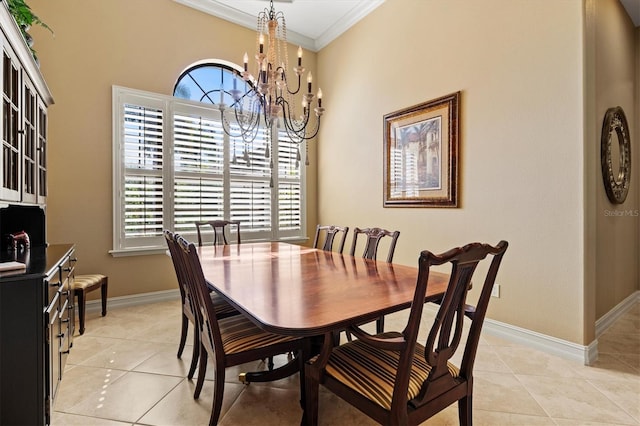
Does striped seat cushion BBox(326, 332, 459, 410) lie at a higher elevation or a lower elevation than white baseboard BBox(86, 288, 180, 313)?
higher

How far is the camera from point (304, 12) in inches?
166

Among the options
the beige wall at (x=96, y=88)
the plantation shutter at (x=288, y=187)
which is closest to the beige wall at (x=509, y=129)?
the plantation shutter at (x=288, y=187)

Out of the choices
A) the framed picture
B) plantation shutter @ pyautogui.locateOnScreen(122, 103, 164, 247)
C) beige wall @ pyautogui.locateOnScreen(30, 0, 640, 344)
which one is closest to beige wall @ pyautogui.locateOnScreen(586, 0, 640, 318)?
beige wall @ pyautogui.locateOnScreen(30, 0, 640, 344)

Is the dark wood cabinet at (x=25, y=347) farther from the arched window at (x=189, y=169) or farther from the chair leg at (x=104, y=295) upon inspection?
the arched window at (x=189, y=169)

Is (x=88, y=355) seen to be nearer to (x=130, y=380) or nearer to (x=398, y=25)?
(x=130, y=380)

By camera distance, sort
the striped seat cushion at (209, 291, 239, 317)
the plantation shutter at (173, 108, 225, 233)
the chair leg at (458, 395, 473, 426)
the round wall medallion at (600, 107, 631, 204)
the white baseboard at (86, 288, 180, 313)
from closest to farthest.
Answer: the chair leg at (458, 395, 473, 426) < the striped seat cushion at (209, 291, 239, 317) < the round wall medallion at (600, 107, 631, 204) < the white baseboard at (86, 288, 180, 313) < the plantation shutter at (173, 108, 225, 233)

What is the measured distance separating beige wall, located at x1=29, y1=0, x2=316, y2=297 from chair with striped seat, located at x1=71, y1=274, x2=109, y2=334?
299 mm

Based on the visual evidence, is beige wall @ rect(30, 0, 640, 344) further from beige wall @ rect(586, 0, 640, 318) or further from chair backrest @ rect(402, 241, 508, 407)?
chair backrest @ rect(402, 241, 508, 407)

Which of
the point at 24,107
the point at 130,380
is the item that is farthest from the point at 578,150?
the point at 24,107

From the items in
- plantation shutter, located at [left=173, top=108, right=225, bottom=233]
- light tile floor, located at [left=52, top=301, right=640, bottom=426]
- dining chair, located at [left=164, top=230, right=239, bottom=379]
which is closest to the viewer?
light tile floor, located at [left=52, top=301, right=640, bottom=426]

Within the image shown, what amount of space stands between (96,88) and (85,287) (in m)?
2.05

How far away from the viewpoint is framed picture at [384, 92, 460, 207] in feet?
10.3

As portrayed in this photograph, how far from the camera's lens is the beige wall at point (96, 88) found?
3.20m

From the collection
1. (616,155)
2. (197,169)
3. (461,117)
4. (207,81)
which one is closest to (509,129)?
(461,117)
